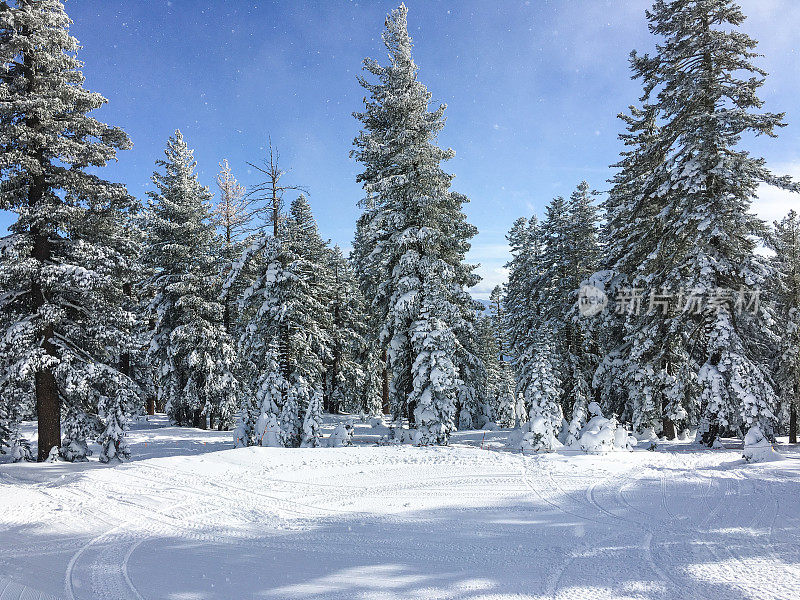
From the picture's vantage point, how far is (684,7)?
14984mm

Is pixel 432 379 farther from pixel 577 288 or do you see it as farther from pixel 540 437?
pixel 577 288

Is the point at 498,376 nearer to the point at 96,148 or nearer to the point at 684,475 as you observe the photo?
the point at 684,475

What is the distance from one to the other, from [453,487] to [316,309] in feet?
35.9

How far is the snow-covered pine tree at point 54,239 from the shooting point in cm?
1298

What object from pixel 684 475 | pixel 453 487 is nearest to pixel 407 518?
pixel 453 487

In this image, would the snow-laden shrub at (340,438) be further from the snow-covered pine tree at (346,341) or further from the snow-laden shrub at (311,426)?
the snow-covered pine tree at (346,341)

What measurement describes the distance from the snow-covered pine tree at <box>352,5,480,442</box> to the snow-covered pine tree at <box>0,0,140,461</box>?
9.18 metres

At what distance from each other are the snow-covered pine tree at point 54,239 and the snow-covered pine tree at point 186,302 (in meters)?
8.92

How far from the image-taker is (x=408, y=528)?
7.66 meters

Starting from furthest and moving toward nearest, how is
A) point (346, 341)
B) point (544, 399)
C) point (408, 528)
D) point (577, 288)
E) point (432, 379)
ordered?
1. point (346, 341)
2. point (577, 288)
3. point (544, 399)
4. point (432, 379)
5. point (408, 528)

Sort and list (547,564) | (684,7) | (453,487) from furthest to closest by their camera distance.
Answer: (684,7) → (453,487) → (547,564)

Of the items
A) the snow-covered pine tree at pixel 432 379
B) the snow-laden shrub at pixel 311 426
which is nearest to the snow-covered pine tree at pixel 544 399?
the snow-covered pine tree at pixel 432 379

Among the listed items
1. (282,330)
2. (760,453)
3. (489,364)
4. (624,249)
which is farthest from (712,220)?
(489,364)

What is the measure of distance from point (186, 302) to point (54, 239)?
393 inches
